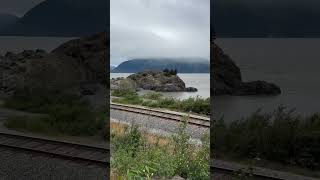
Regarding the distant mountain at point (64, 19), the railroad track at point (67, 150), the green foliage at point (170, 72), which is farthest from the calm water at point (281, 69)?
the distant mountain at point (64, 19)

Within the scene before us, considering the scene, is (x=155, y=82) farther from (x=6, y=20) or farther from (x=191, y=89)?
(x=6, y=20)

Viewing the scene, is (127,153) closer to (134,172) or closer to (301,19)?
(134,172)

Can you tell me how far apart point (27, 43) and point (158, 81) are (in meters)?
1.53

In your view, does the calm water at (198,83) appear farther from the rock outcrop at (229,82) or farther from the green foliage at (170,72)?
the rock outcrop at (229,82)

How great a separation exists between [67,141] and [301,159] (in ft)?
7.22

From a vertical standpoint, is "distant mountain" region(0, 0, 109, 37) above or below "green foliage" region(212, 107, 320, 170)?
above

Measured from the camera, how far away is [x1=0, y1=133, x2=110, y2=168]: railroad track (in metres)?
3.85

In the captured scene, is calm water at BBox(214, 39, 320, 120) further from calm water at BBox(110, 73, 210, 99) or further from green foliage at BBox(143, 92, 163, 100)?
green foliage at BBox(143, 92, 163, 100)

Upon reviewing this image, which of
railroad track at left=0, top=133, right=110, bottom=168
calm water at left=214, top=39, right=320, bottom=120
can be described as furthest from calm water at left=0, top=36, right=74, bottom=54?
calm water at left=214, top=39, right=320, bottom=120

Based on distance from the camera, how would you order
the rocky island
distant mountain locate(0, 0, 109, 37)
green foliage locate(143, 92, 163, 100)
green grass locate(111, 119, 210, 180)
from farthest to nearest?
1. green foliage locate(143, 92, 163, 100)
2. the rocky island
3. green grass locate(111, 119, 210, 180)
4. distant mountain locate(0, 0, 109, 37)

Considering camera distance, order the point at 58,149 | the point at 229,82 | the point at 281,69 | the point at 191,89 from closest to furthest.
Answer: the point at 281,69, the point at 229,82, the point at 58,149, the point at 191,89

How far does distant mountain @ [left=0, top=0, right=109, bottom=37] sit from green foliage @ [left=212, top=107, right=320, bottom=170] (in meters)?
1.55

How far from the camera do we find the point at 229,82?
12.1ft

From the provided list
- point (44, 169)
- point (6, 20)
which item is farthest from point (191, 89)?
point (6, 20)
